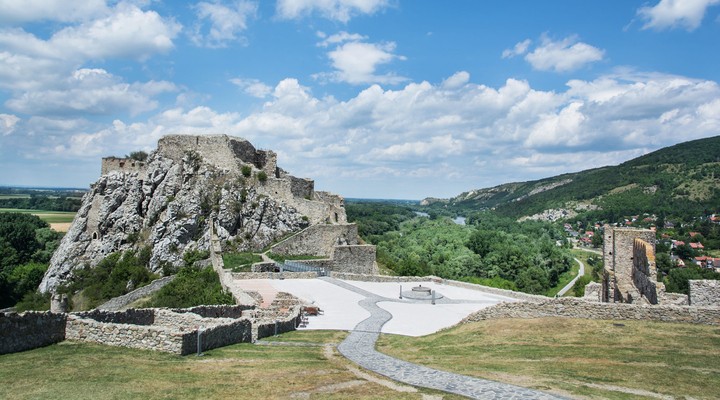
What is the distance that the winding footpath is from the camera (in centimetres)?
921

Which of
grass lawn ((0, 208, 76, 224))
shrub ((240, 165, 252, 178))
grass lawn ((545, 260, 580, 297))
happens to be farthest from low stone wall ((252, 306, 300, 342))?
grass lawn ((0, 208, 76, 224))

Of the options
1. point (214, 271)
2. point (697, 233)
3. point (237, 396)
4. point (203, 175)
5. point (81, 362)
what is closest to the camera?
point (237, 396)

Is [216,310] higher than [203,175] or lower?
lower

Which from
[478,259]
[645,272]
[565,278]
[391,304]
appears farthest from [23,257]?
[565,278]

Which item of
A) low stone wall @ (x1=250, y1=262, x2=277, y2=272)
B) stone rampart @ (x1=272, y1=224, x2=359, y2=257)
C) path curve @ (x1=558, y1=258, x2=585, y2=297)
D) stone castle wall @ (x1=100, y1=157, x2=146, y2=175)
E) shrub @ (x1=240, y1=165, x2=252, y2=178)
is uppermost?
stone castle wall @ (x1=100, y1=157, x2=146, y2=175)

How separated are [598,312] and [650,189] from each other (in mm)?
144297

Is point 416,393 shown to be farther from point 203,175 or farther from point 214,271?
point 203,175

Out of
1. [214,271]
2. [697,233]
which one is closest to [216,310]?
[214,271]

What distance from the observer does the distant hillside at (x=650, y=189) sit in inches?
4946

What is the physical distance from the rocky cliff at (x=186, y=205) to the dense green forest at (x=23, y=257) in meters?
6.82

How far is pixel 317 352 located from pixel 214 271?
1963 cm

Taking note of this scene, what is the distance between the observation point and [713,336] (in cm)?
1307

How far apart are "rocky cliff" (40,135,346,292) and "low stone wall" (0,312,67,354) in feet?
86.4

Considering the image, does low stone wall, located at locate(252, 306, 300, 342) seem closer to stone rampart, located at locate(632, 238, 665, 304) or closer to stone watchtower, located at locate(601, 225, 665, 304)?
stone rampart, located at locate(632, 238, 665, 304)
